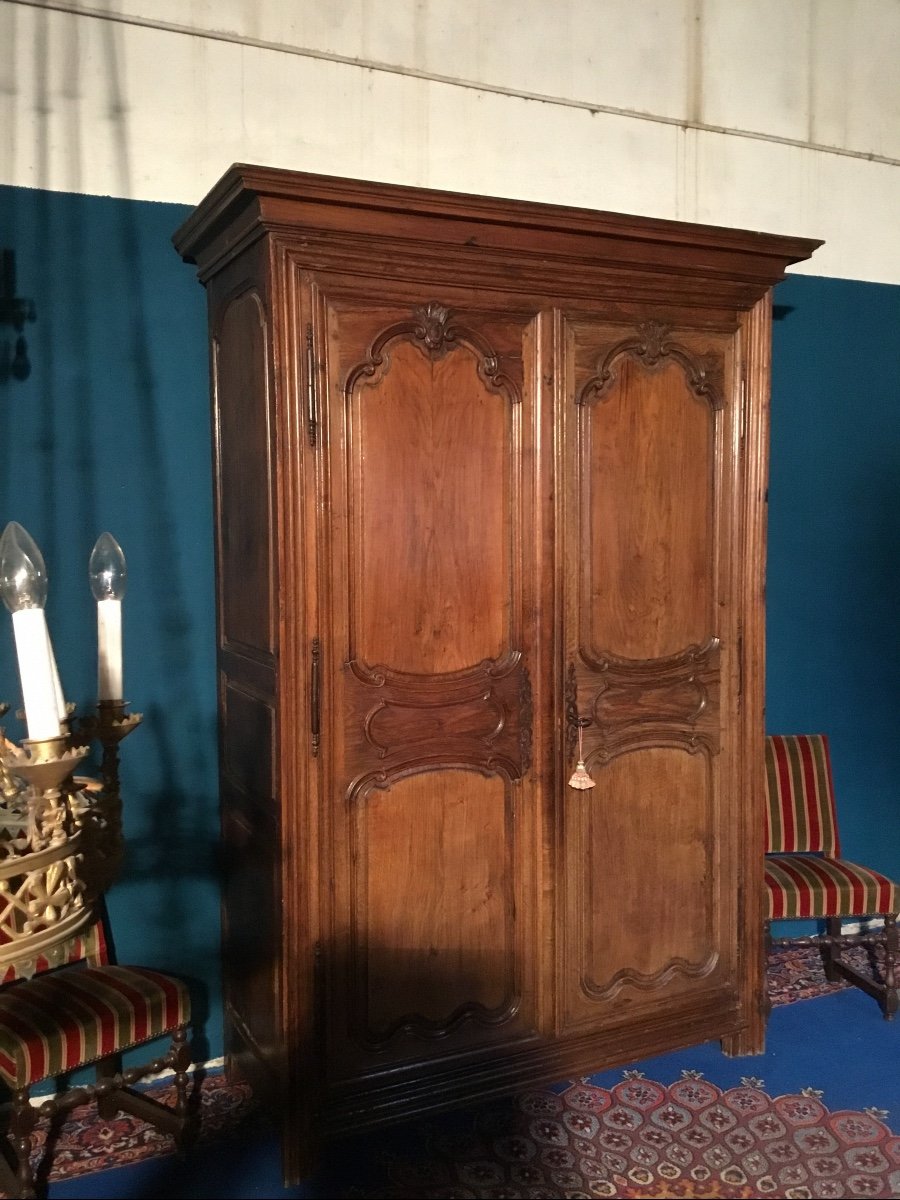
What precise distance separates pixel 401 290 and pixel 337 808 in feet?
4.05

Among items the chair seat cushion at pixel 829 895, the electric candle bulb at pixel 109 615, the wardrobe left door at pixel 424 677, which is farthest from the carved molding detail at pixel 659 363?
A: the electric candle bulb at pixel 109 615

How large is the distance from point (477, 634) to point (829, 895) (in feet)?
4.84

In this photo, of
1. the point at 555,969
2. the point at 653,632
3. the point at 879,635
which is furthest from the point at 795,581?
the point at 555,969

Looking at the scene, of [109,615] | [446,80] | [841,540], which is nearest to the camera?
[109,615]

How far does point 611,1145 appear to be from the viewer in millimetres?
2473

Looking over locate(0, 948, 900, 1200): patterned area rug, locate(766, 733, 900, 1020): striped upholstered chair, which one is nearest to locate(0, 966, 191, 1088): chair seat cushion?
locate(0, 948, 900, 1200): patterned area rug

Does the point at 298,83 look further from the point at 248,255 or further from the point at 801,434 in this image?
the point at 801,434

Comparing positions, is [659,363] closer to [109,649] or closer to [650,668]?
[650,668]

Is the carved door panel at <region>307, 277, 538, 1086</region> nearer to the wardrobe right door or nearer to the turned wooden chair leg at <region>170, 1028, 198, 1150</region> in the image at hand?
the wardrobe right door

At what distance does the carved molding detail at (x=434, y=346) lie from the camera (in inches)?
91.4

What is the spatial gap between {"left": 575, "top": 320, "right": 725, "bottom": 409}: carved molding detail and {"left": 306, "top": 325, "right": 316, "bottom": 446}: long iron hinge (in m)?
0.70

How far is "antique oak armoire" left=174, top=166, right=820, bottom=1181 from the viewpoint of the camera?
2.30m

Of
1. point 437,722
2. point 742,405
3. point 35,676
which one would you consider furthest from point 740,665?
point 35,676

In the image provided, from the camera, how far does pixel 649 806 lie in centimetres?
273
